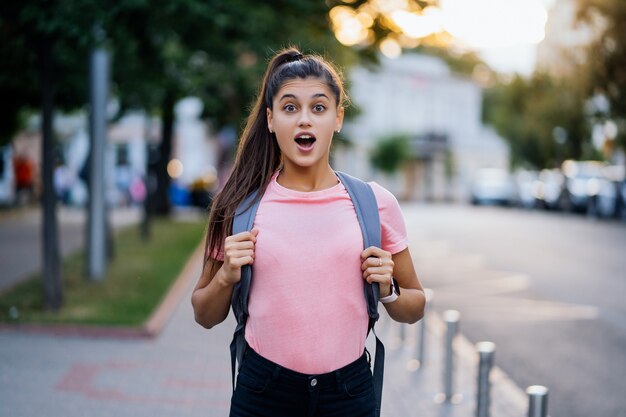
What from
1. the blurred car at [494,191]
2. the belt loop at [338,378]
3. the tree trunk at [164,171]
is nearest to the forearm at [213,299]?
the belt loop at [338,378]

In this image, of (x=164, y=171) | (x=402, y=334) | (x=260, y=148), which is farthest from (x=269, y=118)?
(x=164, y=171)

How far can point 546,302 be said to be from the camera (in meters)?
12.8

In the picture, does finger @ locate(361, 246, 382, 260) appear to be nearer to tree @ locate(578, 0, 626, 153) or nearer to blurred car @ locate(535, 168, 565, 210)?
tree @ locate(578, 0, 626, 153)

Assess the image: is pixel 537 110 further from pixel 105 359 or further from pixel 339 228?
pixel 339 228

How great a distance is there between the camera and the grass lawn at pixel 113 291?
33.5 feet

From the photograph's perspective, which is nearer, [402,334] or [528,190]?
[402,334]

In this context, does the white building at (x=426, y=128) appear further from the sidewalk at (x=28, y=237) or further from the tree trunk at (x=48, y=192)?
the tree trunk at (x=48, y=192)

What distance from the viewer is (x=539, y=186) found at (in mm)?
46219

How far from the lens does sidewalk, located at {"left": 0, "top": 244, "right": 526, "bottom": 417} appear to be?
21.9ft

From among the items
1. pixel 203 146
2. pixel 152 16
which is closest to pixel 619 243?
pixel 152 16

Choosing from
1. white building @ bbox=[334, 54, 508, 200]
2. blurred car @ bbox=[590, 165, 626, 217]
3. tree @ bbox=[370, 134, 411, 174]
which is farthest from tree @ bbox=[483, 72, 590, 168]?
white building @ bbox=[334, 54, 508, 200]

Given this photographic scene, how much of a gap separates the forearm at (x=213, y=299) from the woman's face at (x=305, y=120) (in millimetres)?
435

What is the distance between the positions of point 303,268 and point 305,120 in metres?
0.45

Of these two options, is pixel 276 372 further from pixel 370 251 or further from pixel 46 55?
pixel 46 55
